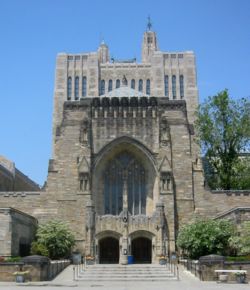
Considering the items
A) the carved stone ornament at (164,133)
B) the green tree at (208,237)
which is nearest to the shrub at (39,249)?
the green tree at (208,237)

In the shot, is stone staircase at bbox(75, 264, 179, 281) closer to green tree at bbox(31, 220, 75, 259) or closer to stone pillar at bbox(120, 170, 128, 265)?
green tree at bbox(31, 220, 75, 259)

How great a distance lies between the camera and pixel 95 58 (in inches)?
3081

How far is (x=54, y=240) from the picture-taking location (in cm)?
3500

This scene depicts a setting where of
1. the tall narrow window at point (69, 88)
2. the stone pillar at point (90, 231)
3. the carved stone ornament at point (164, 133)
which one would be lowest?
the stone pillar at point (90, 231)

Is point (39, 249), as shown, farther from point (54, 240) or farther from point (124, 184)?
point (124, 184)

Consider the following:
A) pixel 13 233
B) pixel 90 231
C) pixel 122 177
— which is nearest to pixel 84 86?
pixel 122 177

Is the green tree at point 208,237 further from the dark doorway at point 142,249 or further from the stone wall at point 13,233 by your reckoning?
the stone wall at point 13,233

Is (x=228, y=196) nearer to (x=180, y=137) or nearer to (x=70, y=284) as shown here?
(x=180, y=137)

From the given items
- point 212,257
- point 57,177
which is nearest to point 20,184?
point 57,177

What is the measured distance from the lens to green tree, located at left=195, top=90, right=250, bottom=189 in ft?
140

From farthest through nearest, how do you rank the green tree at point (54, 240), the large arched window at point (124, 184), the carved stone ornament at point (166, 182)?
the large arched window at point (124, 184)
the carved stone ornament at point (166, 182)
the green tree at point (54, 240)

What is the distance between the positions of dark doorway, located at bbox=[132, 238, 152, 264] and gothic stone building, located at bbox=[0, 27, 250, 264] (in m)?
0.08

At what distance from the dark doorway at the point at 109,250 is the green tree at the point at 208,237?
680 cm

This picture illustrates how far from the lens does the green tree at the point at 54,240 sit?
34.8 metres
